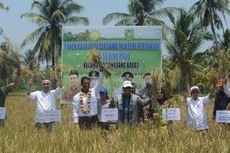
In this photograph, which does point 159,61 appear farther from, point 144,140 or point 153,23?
point 153,23

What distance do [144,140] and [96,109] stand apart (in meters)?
1.90

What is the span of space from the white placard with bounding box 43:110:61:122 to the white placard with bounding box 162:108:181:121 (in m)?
1.69

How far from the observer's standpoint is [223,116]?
26.6 ft

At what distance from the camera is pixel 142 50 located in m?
11.8

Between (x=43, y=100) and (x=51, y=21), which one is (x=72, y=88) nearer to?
(x=43, y=100)

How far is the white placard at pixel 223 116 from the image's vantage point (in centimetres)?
806

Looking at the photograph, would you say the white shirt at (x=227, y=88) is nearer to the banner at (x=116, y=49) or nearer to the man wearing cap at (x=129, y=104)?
the man wearing cap at (x=129, y=104)

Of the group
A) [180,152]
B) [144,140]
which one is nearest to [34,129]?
[144,140]

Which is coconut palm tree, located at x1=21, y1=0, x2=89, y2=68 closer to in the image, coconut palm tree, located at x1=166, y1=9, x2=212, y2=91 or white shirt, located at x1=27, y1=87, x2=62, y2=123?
coconut palm tree, located at x1=166, y1=9, x2=212, y2=91

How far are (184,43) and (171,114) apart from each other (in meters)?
23.9

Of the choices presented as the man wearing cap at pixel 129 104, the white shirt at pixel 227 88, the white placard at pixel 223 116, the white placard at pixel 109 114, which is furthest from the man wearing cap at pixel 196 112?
the white placard at pixel 109 114

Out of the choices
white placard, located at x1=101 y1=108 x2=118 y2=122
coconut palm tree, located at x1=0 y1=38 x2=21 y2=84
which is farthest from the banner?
white placard, located at x1=101 y1=108 x2=118 y2=122

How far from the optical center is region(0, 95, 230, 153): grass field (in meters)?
5.95

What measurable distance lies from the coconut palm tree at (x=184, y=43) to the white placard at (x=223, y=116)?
2255cm
